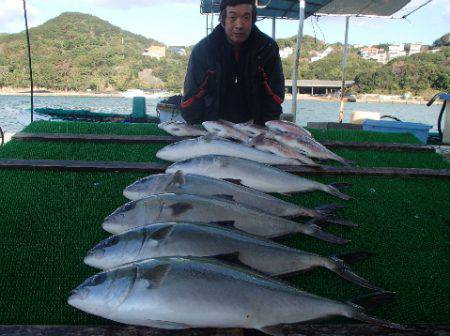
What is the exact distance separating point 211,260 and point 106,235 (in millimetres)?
983

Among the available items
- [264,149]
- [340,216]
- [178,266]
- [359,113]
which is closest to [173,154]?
[264,149]

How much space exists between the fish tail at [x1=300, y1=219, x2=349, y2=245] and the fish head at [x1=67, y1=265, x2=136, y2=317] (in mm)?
1391

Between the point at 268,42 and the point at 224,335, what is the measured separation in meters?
5.10

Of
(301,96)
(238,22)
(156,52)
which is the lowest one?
(238,22)

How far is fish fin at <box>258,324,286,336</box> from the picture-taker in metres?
1.85

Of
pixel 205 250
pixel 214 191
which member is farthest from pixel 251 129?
pixel 205 250

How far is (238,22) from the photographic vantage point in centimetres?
539

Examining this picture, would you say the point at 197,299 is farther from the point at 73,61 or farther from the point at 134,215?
the point at 73,61

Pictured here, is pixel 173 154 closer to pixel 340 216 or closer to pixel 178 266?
pixel 340 216

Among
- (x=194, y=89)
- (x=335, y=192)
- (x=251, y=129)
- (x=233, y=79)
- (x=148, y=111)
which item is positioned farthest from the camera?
(x=148, y=111)

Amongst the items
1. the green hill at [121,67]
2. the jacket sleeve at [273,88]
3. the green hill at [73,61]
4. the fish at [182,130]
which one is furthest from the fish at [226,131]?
the green hill at [73,61]

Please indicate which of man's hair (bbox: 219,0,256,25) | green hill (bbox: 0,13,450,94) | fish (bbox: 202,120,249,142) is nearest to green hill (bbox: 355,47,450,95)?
green hill (bbox: 0,13,450,94)

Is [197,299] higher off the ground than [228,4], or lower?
lower

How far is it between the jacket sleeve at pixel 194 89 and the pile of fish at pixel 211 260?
8.84 feet
